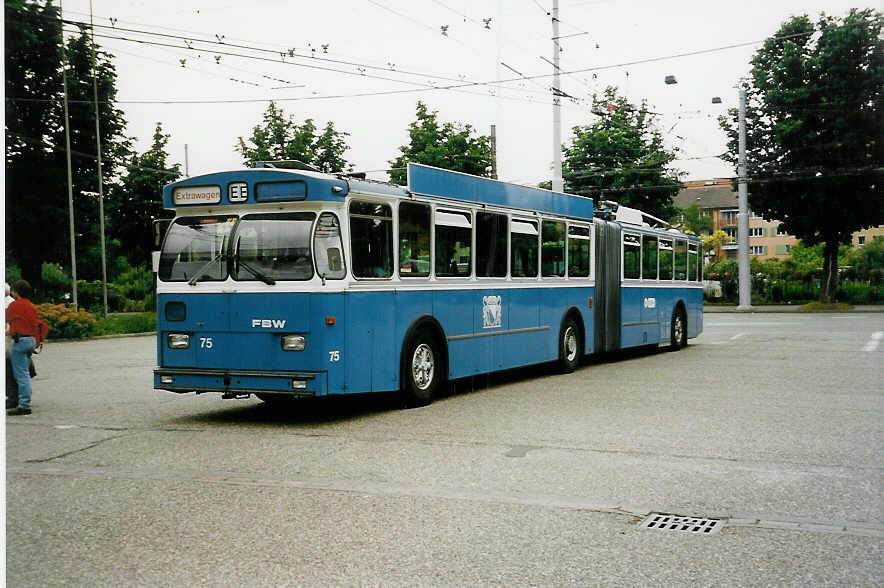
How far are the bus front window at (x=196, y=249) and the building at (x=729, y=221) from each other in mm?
110913

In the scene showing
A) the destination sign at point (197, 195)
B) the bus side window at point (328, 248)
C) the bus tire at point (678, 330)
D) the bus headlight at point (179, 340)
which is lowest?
the bus tire at point (678, 330)

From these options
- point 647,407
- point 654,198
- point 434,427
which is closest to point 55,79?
point 434,427

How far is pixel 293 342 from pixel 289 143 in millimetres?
31105

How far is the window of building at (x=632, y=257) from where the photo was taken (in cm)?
1909

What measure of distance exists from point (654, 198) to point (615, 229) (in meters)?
28.7

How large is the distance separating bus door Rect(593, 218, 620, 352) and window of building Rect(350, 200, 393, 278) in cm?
734

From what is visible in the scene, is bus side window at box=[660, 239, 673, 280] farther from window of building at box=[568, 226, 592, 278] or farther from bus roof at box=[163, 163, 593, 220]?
bus roof at box=[163, 163, 593, 220]

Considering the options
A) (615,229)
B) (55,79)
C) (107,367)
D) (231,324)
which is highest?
(55,79)

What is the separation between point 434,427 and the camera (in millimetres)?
10125

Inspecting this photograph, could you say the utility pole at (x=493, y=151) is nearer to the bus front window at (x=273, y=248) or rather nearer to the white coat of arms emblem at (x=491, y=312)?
the white coat of arms emblem at (x=491, y=312)

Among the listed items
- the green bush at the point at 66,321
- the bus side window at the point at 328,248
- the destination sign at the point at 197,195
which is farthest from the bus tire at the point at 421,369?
the green bush at the point at 66,321

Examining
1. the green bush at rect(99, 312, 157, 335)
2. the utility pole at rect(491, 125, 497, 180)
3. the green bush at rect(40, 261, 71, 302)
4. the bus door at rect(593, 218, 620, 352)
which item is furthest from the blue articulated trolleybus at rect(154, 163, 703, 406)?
the utility pole at rect(491, 125, 497, 180)

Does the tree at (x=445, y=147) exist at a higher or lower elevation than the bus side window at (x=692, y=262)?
higher

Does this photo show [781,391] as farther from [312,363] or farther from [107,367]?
[107,367]
